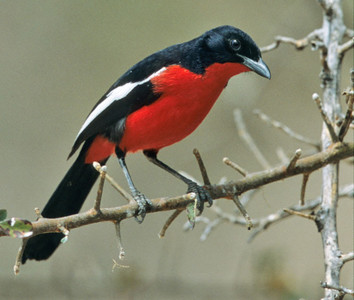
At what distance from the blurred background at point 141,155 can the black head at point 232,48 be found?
1479 millimetres

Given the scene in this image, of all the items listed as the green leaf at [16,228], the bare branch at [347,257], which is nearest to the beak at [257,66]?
the bare branch at [347,257]

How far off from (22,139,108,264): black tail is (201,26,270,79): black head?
90 centimetres

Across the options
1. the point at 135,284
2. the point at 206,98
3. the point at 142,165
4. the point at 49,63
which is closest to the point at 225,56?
the point at 206,98

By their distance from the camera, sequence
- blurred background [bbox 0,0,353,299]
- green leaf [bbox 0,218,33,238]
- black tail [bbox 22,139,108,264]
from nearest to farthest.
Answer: green leaf [bbox 0,218,33,238] → black tail [bbox 22,139,108,264] → blurred background [bbox 0,0,353,299]

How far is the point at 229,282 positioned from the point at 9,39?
3271mm

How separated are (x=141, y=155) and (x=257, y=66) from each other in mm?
2604

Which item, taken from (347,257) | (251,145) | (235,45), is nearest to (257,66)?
(235,45)

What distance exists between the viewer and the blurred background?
17.5 feet

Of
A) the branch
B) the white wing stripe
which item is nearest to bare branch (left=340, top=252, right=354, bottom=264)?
the branch

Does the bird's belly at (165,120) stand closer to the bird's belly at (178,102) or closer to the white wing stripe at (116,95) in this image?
the bird's belly at (178,102)

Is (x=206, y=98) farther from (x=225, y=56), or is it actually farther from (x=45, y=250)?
(x=45, y=250)

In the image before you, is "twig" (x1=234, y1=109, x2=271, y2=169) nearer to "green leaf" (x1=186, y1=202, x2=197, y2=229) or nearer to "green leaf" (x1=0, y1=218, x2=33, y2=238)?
"green leaf" (x1=186, y1=202, x2=197, y2=229)

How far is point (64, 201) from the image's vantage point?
140 inches

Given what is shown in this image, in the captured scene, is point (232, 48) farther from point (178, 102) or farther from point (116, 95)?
point (116, 95)
